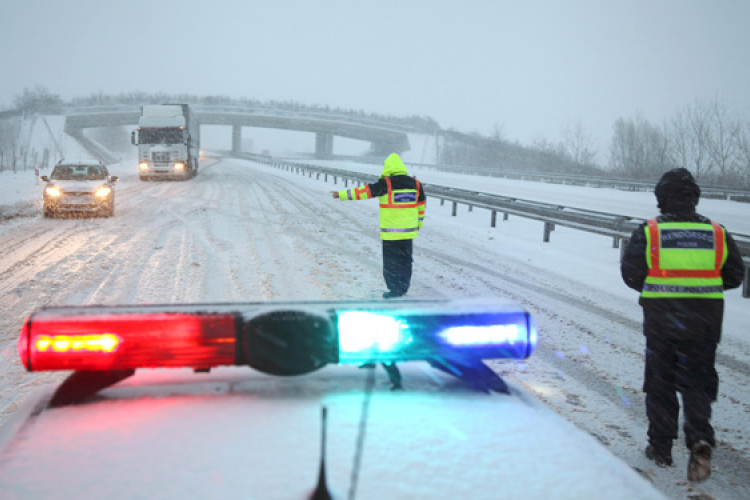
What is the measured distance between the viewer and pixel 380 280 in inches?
376

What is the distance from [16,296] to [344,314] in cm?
780

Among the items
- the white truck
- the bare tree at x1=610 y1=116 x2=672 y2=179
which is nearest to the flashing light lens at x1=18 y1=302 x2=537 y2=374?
the white truck

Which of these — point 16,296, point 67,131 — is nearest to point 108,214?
point 16,296

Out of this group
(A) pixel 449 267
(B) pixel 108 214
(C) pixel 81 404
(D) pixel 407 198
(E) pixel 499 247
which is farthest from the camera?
(B) pixel 108 214

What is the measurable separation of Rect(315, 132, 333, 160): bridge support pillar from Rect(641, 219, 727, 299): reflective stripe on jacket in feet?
347

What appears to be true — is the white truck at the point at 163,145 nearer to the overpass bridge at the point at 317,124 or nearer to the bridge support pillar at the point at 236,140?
the overpass bridge at the point at 317,124

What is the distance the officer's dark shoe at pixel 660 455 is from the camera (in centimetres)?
394

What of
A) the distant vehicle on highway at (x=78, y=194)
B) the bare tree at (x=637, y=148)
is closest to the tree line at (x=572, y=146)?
the bare tree at (x=637, y=148)

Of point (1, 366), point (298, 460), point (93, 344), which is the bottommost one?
point (1, 366)

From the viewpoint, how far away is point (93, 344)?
70.6 inches

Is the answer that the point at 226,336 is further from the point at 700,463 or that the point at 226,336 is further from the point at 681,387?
the point at 681,387

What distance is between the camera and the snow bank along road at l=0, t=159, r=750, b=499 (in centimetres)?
470

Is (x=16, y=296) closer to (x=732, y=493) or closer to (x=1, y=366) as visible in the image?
(x=1, y=366)

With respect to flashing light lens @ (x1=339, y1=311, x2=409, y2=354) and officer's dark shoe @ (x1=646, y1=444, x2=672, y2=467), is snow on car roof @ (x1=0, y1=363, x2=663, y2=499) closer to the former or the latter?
flashing light lens @ (x1=339, y1=311, x2=409, y2=354)
